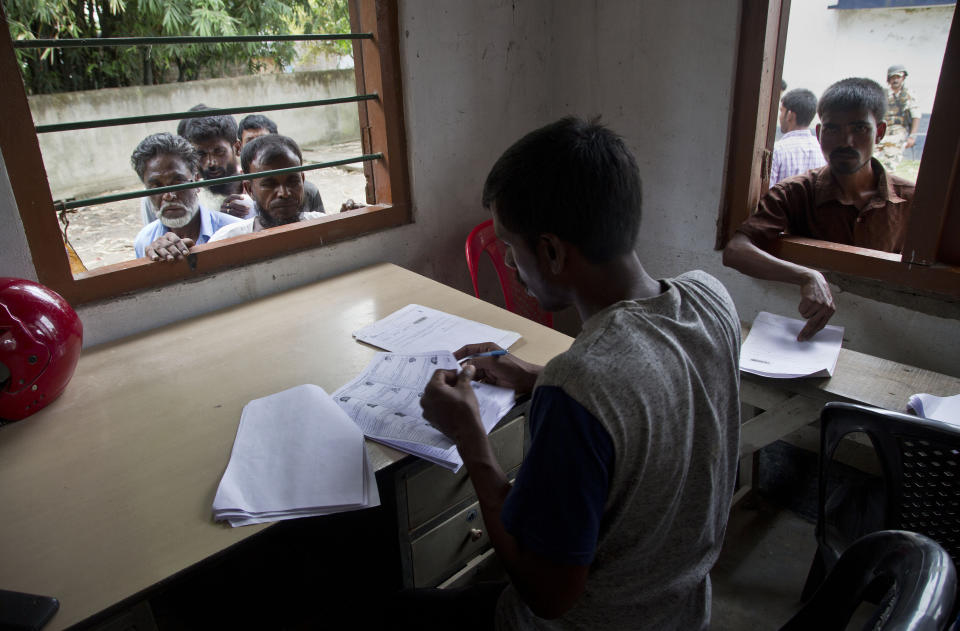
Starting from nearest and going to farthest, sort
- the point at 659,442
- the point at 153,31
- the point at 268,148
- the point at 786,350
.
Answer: the point at 659,442, the point at 786,350, the point at 268,148, the point at 153,31

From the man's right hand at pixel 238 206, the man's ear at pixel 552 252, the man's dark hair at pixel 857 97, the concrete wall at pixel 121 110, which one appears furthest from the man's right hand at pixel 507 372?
the concrete wall at pixel 121 110

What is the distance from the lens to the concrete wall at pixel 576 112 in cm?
205

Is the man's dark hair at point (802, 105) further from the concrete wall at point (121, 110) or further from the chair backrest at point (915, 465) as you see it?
the concrete wall at point (121, 110)

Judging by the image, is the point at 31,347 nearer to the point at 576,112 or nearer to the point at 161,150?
the point at 161,150

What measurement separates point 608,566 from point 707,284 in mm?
463

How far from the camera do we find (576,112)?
2639 mm

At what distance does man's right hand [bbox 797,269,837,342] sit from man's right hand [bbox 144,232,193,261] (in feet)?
6.04

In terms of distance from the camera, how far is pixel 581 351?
761 millimetres

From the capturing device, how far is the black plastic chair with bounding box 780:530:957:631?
52 centimetres

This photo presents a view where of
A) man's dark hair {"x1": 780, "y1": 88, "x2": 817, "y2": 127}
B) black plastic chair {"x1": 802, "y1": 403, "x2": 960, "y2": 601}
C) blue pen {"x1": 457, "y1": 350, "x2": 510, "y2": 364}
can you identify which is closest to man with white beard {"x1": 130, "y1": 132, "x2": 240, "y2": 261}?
blue pen {"x1": 457, "y1": 350, "x2": 510, "y2": 364}

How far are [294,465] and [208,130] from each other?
7.42 feet

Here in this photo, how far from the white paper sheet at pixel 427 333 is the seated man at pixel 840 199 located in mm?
1014

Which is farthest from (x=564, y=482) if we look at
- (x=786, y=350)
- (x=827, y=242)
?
(x=827, y=242)

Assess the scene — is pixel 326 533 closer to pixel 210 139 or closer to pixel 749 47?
pixel 210 139
